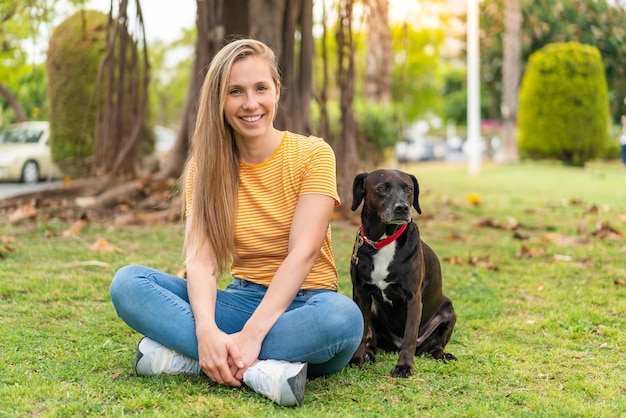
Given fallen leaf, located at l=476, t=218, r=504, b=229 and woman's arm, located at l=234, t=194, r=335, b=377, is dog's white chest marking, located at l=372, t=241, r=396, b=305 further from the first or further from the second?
fallen leaf, located at l=476, t=218, r=504, b=229

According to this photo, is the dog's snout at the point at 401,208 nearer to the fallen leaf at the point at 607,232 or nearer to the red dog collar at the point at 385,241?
the red dog collar at the point at 385,241

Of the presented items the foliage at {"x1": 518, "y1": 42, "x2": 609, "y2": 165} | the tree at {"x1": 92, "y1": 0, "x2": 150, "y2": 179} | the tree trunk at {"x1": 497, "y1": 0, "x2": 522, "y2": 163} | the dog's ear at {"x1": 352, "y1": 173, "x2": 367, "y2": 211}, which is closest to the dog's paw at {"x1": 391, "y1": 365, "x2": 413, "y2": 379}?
the dog's ear at {"x1": 352, "y1": 173, "x2": 367, "y2": 211}

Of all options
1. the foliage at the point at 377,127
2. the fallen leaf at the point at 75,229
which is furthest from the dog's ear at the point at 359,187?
the foliage at the point at 377,127

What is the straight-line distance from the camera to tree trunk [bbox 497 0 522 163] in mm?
22484

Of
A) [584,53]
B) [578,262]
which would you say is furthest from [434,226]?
[584,53]

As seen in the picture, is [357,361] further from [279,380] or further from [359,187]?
[359,187]

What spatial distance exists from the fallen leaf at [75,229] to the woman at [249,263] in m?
3.61

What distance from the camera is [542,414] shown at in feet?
9.09

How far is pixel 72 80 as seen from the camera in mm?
12062

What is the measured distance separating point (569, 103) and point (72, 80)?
13596 millimetres

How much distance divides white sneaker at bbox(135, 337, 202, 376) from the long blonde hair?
1.31 feet

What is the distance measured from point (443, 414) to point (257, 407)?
2.28 feet

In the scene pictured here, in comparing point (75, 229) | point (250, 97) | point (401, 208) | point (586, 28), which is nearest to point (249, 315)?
point (401, 208)

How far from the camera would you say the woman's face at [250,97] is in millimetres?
3166
